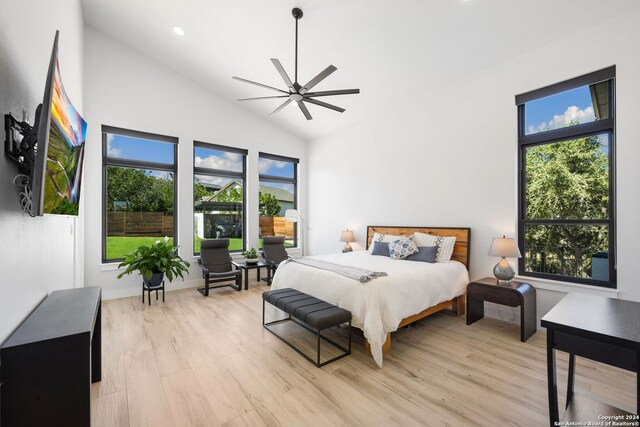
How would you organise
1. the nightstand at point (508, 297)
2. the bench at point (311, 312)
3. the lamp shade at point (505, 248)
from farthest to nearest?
the lamp shade at point (505, 248) → the nightstand at point (508, 297) → the bench at point (311, 312)

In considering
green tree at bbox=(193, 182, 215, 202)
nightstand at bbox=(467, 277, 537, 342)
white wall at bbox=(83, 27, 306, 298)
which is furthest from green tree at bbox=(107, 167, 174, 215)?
nightstand at bbox=(467, 277, 537, 342)

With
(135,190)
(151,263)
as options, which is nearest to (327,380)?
(151,263)

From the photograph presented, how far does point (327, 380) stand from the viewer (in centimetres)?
235

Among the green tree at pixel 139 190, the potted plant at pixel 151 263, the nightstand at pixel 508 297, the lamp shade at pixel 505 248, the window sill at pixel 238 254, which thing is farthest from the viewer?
the window sill at pixel 238 254

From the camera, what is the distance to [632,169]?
282cm

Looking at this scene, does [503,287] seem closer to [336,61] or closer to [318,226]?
[336,61]

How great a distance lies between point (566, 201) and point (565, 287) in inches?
38.9

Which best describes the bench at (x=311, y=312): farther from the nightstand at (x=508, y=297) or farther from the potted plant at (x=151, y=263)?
the potted plant at (x=151, y=263)

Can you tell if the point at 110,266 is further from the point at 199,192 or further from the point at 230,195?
the point at 230,195

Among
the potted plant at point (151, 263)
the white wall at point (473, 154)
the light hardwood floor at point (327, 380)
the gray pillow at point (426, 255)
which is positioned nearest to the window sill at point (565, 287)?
the white wall at point (473, 154)

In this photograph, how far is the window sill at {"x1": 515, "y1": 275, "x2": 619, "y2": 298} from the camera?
2.99 metres

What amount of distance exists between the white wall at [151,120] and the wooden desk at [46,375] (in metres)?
3.66

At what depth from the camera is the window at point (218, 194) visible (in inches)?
220

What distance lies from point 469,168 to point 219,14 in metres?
3.91
